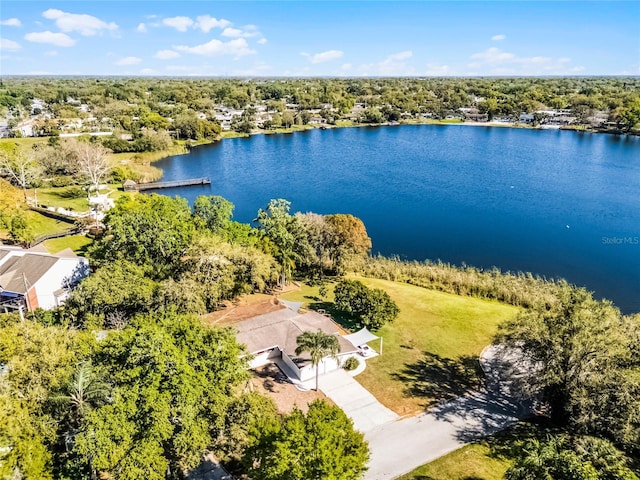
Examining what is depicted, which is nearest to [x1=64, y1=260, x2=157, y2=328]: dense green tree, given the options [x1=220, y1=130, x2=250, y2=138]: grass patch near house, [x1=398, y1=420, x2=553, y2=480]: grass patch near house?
[x1=398, y1=420, x2=553, y2=480]: grass patch near house

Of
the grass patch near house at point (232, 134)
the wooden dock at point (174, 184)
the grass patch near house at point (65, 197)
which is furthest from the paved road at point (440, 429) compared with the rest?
the grass patch near house at point (232, 134)

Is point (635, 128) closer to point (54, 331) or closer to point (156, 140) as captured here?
point (156, 140)

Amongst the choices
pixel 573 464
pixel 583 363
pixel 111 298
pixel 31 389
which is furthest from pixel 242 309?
pixel 573 464

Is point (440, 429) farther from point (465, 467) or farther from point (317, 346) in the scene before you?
point (317, 346)

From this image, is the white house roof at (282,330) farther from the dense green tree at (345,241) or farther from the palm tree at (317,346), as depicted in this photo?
the dense green tree at (345,241)

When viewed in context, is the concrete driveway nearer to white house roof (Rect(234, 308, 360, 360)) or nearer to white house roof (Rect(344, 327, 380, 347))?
white house roof (Rect(234, 308, 360, 360))

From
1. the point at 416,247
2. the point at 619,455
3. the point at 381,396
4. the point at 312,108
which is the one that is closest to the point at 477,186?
the point at 416,247
